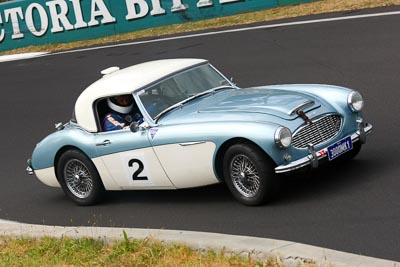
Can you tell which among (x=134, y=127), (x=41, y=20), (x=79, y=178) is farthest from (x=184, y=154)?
(x=41, y=20)

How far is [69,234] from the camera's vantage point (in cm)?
767

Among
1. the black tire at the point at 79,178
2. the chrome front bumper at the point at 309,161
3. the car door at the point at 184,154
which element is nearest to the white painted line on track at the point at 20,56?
the black tire at the point at 79,178

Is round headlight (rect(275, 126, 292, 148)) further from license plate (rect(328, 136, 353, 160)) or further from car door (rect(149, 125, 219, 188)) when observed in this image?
car door (rect(149, 125, 219, 188))

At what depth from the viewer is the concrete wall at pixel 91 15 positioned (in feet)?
77.3

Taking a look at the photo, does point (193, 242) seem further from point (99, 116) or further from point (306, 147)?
point (99, 116)

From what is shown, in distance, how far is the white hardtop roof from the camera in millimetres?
9133

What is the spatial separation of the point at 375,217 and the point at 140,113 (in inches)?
119

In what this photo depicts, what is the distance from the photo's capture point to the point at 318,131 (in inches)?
321

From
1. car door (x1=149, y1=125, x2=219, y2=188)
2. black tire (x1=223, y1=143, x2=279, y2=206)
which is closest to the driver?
car door (x1=149, y1=125, x2=219, y2=188)

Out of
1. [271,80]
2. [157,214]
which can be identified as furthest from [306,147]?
[271,80]

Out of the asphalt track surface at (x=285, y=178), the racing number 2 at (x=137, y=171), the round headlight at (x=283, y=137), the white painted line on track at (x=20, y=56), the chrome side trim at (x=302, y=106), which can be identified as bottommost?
the white painted line on track at (x=20, y=56)

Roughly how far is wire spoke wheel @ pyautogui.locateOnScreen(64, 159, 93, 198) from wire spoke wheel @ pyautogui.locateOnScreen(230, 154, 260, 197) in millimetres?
2040

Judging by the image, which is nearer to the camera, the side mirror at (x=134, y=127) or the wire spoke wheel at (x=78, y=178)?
the side mirror at (x=134, y=127)

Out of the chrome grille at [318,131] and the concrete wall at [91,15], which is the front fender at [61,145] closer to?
the chrome grille at [318,131]
